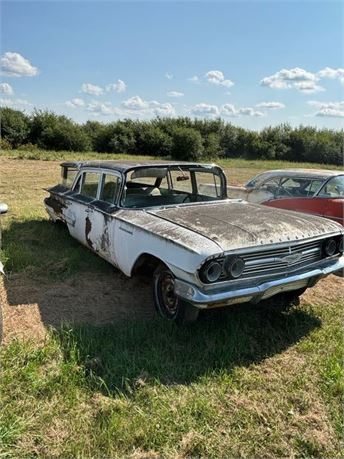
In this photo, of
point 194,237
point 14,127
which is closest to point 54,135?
point 14,127

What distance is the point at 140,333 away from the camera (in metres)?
3.55

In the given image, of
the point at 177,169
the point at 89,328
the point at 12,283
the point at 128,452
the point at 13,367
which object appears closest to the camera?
the point at 128,452

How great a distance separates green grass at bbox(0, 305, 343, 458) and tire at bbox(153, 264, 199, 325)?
0.13 metres

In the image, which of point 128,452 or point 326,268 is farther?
point 326,268

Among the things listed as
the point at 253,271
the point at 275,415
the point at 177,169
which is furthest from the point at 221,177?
the point at 275,415

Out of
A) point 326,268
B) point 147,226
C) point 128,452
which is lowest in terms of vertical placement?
point 128,452

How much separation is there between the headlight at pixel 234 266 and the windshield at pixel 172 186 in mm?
1654

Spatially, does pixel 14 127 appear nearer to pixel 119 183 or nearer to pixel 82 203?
pixel 82 203

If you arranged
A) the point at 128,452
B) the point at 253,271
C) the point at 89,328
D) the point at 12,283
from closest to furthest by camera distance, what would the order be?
the point at 128,452, the point at 253,271, the point at 89,328, the point at 12,283

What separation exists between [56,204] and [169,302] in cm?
335

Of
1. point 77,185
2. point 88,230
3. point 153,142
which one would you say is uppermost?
point 153,142

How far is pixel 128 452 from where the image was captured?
7.69 feet

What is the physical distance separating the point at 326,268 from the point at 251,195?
384cm

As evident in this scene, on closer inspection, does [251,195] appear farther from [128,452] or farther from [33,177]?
[33,177]
